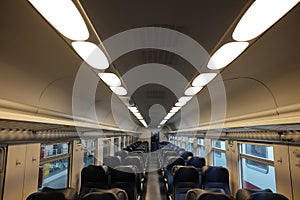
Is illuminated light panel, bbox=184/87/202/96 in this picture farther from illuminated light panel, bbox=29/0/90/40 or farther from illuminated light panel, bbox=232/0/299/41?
illuminated light panel, bbox=29/0/90/40

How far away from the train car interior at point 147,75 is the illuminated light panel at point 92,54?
0.04ft

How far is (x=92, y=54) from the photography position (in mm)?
2518

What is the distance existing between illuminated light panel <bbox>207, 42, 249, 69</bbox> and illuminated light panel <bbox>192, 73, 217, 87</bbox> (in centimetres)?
43

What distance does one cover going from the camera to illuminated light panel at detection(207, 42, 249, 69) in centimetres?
220

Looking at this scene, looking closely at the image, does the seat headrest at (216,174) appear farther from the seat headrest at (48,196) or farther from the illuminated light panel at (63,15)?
the illuminated light panel at (63,15)

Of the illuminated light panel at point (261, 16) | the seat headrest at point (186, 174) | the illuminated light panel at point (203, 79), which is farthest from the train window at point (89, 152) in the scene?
the illuminated light panel at point (261, 16)

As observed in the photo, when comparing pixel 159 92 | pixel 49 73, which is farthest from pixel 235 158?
pixel 49 73

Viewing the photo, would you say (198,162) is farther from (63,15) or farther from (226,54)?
(63,15)

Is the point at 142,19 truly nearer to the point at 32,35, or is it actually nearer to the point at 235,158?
the point at 32,35

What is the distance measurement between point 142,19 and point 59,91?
2.26m

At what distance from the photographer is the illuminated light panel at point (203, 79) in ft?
11.7

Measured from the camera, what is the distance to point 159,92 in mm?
5906

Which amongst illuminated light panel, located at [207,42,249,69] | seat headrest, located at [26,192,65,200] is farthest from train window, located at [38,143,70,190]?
illuminated light panel, located at [207,42,249,69]

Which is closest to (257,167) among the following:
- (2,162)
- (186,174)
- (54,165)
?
(186,174)
